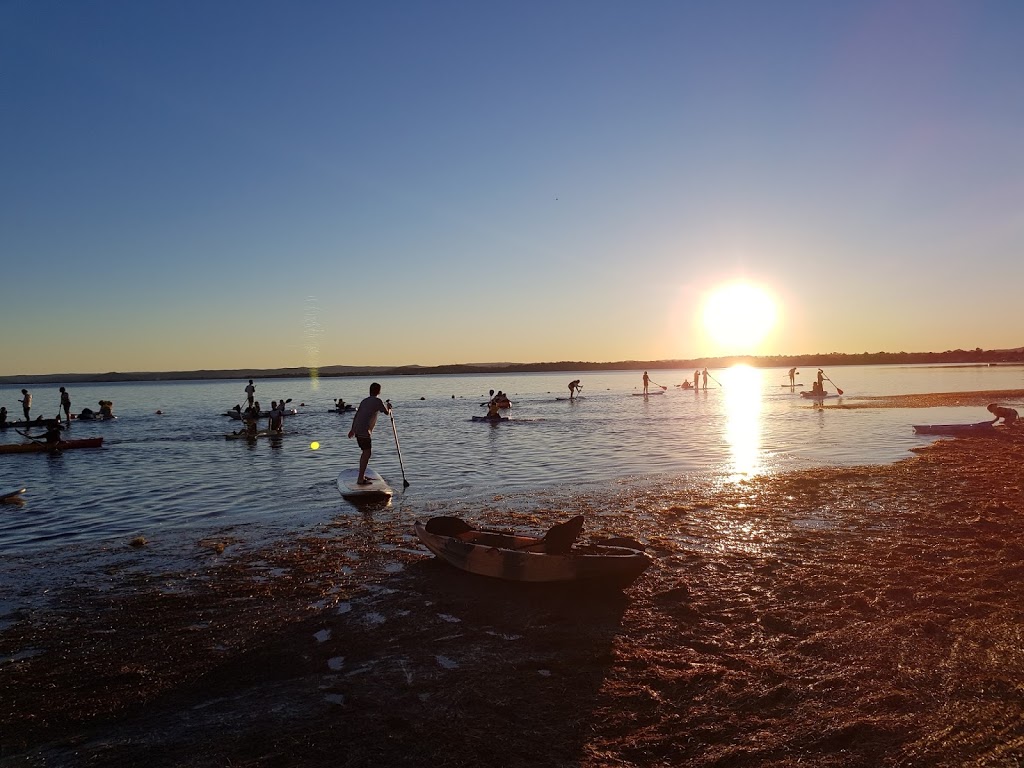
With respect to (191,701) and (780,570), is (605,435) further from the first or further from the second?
(191,701)

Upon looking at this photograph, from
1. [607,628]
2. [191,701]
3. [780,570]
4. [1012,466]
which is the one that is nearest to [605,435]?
[1012,466]

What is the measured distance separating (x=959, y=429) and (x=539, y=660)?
26.5m

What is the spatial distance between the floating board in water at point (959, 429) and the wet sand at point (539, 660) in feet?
56.6

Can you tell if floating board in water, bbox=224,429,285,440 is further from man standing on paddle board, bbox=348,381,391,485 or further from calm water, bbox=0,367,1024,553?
man standing on paddle board, bbox=348,381,391,485

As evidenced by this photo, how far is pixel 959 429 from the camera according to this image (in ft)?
85.6

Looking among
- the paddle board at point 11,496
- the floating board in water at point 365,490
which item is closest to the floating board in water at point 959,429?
the floating board in water at point 365,490

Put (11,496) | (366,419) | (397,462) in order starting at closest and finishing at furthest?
1. (366,419)
2. (11,496)
3. (397,462)

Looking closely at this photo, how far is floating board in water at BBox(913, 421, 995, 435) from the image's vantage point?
2544cm

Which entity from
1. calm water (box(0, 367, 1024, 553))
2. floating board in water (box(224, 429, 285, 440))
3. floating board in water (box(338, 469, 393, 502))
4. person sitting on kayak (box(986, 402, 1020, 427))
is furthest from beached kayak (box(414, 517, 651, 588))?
floating board in water (box(224, 429, 285, 440))

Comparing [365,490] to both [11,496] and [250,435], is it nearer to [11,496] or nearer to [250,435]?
[11,496]

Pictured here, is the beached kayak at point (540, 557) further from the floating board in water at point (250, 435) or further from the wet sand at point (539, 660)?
the floating board in water at point (250, 435)

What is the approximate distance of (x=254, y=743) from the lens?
517 cm

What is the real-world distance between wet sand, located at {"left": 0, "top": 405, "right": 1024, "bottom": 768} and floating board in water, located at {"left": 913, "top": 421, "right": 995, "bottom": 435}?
56.6 feet

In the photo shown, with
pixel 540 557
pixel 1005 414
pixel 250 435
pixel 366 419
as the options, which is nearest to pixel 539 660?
pixel 540 557
